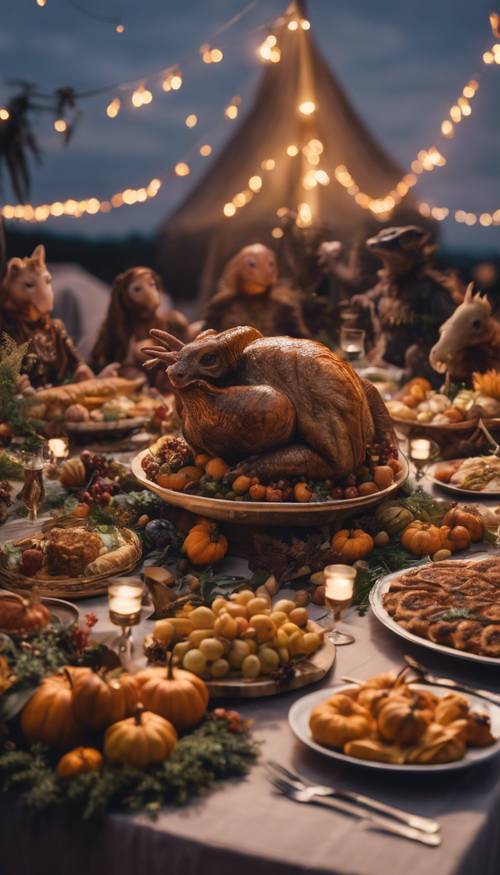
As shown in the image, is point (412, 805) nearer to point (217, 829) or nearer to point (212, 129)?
point (217, 829)

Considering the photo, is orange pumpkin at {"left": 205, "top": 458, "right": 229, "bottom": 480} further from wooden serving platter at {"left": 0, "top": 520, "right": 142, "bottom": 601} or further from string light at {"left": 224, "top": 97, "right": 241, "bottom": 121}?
string light at {"left": 224, "top": 97, "right": 241, "bottom": 121}

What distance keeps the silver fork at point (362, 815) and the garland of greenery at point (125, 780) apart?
13 centimetres

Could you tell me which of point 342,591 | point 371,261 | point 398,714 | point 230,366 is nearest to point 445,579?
point 342,591

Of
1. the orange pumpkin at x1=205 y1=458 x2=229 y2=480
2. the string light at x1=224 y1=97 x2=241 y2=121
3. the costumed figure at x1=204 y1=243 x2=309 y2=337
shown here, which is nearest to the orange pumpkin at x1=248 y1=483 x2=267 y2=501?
the orange pumpkin at x1=205 y1=458 x2=229 y2=480

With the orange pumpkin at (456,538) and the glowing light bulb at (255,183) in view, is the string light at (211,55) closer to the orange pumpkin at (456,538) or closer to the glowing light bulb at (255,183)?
the glowing light bulb at (255,183)

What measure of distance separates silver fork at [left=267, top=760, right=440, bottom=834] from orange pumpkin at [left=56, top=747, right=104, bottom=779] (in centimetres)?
42

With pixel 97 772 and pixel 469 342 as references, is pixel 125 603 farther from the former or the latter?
pixel 469 342

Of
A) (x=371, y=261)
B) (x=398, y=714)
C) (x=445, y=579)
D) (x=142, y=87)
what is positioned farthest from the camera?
(x=371, y=261)

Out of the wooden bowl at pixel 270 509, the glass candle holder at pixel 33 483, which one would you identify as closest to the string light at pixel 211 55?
the glass candle holder at pixel 33 483

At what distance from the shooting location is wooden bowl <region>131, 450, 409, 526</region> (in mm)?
3494

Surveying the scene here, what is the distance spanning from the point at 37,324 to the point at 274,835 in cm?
424

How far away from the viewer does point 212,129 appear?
8.77m

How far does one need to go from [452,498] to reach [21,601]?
7.77 ft

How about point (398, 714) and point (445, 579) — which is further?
point (445, 579)
